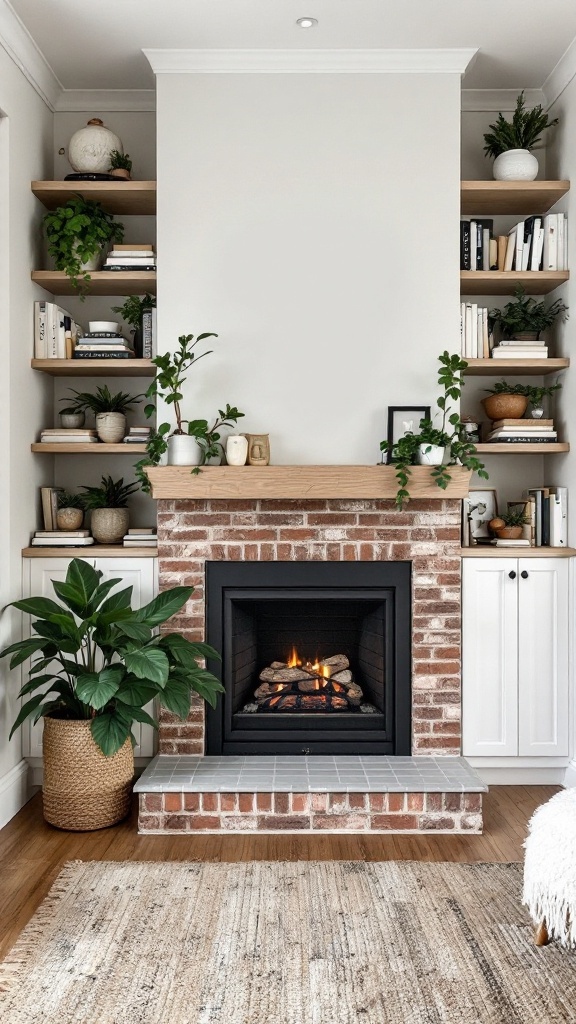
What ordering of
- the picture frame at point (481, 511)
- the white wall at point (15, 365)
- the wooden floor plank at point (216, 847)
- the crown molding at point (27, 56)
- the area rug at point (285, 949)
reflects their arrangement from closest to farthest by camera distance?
1. the area rug at point (285, 949)
2. the wooden floor plank at point (216, 847)
3. the crown molding at point (27, 56)
4. the white wall at point (15, 365)
5. the picture frame at point (481, 511)

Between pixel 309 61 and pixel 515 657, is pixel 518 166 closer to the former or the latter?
pixel 309 61

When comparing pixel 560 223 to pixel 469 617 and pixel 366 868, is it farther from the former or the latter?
pixel 366 868

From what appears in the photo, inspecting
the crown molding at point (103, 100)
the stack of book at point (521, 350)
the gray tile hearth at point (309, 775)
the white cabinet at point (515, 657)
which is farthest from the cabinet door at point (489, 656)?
the crown molding at point (103, 100)

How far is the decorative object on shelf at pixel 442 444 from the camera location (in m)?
3.11

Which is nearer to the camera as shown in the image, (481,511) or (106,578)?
(106,578)

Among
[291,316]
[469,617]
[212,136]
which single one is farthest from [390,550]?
[212,136]

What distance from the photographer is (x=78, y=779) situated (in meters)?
2.95

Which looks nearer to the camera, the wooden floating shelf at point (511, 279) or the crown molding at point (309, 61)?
the crown molding at point (309, 61)

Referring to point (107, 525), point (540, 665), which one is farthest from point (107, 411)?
point (540, 665)

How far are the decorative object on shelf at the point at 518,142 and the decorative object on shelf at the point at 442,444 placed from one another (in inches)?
33.4

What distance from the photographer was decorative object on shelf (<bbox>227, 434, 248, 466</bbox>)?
317 centimetres

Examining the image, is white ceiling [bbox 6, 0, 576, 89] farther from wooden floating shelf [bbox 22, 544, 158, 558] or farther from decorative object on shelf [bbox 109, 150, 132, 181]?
wooden floating shelf [bbox 22, 544, 158, 558]

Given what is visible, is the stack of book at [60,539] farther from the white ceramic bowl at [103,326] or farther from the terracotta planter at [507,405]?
the terracotta planter at [507,405]

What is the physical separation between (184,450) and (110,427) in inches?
19.0
